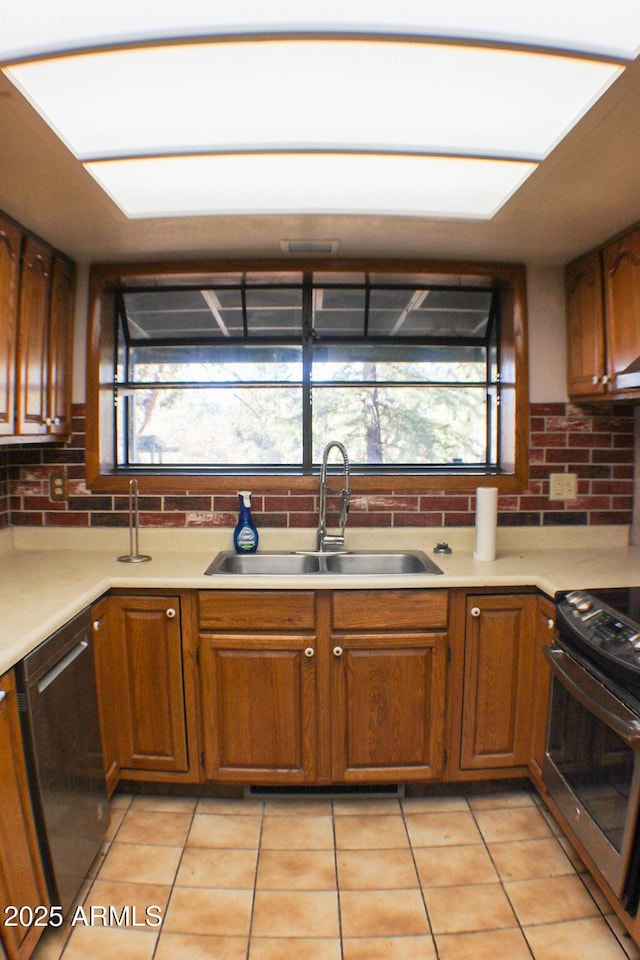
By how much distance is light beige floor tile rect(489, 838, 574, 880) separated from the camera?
1.74 m

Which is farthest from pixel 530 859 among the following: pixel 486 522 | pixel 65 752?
pixel 65 752

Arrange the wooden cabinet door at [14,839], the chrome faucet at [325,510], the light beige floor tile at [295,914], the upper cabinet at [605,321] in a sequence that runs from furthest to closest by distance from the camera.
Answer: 1. the chrome faucet at [325,510]
2. the upper cabinet at [605,321]
3. the light beige floor tile at [295,914]
4. the wooden cabinet door at [14,839]

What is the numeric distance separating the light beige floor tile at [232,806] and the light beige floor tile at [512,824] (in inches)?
32.4

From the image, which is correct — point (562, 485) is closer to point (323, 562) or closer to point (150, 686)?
point (323, 562)

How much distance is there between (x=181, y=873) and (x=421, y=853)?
0.79 meters

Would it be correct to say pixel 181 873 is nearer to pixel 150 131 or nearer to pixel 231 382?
pixel 231 382

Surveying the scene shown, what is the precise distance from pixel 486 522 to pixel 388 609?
582 millimetres

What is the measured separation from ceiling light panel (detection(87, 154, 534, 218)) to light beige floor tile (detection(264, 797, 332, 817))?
7.12ft

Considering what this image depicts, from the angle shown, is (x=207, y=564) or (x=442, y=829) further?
(x=207, y=564)

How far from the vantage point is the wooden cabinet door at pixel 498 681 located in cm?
201

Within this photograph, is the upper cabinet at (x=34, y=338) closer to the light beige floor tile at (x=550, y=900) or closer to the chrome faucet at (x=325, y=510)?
the chrome faucet at (x=325, y=510)

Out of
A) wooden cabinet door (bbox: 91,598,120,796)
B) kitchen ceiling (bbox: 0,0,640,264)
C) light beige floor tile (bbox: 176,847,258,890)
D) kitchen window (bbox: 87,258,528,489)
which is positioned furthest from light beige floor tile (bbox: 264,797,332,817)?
kitchen ceiling (bbox: 0,0,640,264)

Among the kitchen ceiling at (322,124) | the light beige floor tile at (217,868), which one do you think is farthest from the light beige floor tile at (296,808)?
the kitchen ceiling at (322,124)

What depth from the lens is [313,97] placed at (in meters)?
1.30
